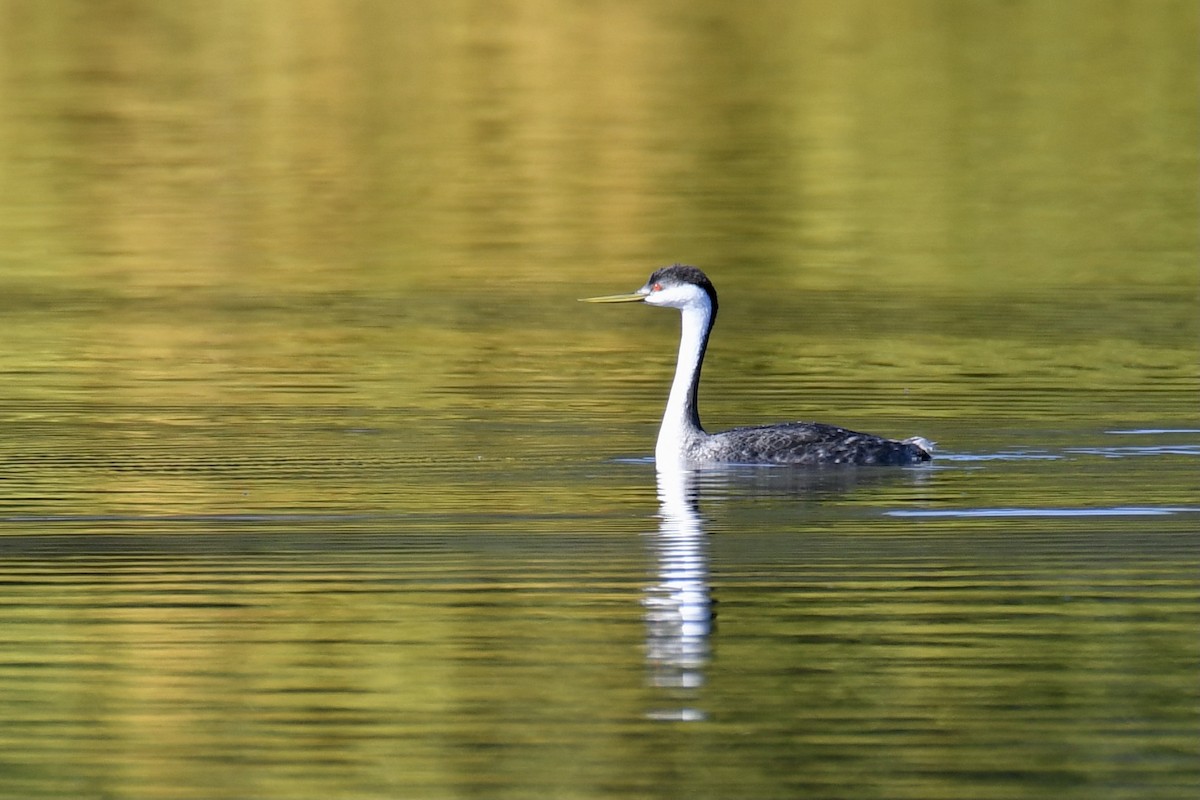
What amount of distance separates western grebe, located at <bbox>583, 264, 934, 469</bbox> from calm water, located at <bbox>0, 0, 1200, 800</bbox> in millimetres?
150

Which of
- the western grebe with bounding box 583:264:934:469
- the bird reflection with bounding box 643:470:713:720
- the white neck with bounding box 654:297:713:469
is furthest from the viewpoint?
the white neck with bounding box 654:297:713:469

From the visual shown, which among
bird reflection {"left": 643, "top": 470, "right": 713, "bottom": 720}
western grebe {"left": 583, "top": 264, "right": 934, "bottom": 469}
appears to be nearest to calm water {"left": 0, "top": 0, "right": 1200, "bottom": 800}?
bird reflection {"left": 643, "top": 470, "right": 713, "bottom": 720}

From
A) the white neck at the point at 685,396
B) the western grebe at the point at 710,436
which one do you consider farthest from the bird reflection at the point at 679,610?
the white neck at the point at 685,396

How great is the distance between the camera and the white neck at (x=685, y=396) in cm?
1459

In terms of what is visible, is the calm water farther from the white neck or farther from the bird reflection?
the white neck

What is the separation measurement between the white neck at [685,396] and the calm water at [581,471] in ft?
A: 1.18

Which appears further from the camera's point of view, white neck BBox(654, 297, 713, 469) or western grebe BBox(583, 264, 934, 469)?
white neck BBox(654, 297, 713, 469)

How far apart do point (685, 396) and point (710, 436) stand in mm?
266

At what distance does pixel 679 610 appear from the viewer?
10219 millimetres

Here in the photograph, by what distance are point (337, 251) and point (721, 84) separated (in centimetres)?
2023

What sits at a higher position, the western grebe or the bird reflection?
the western grebe

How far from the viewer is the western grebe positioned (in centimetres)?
1418

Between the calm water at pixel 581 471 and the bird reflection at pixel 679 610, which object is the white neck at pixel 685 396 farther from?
the bird reflection at pixel 679 610

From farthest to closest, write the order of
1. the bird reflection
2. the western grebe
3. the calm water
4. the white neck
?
the white neck
the western grebe
the bird reflection
the calm water
